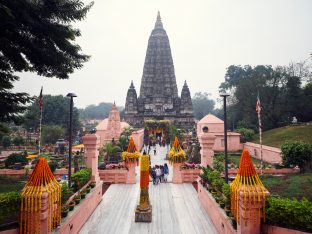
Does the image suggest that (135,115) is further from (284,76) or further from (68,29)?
(68,29)

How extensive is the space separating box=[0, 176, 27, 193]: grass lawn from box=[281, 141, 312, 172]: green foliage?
17639mm

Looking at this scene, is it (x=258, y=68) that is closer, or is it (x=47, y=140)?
(x=47, y=140)

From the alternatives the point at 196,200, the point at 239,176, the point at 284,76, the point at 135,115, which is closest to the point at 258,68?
the point at 284,76

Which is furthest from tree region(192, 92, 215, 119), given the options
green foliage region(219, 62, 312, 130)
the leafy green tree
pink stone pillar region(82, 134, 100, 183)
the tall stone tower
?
pink stone pillar region(82, 134, 100, 183)

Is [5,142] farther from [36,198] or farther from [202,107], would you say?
[202,107]

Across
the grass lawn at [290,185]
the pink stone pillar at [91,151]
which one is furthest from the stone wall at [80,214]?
the grass lawn at [290,185]

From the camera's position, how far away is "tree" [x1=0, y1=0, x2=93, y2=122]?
954cm

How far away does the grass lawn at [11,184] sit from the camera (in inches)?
583

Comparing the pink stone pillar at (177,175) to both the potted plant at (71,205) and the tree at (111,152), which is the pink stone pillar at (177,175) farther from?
the potted plant at (71,205)

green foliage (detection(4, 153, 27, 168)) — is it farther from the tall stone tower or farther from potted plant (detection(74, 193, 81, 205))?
the tall stone tower

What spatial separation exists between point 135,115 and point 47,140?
17824 mm

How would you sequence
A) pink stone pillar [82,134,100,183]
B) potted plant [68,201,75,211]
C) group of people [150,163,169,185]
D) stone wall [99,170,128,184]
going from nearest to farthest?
potted plant [68,201,75,211]
pink stone pillar [82,134,100,183]
group of people [150,163,169,185]
stone wall [99,170,128,184]

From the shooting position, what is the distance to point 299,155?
18688 mm

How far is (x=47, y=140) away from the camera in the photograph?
43.7m
